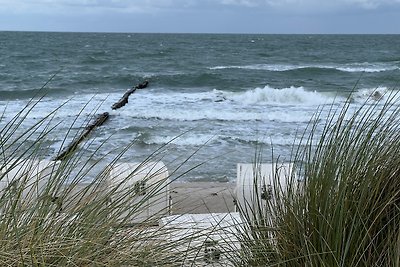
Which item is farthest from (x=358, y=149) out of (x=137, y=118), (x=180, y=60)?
(x=180, y=60)

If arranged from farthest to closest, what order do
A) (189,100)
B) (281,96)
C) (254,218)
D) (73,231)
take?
(281,96)
(189,100)
(254,218)
(73,231)

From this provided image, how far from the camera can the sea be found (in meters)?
11.5

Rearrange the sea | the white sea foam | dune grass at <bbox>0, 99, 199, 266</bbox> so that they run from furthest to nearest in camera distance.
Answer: the white sea foam, the sea, dune grass at <bbox>0, 99, 199, 266</bbox>

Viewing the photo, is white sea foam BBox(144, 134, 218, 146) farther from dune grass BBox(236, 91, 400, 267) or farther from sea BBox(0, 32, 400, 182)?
dune grass BBox(236, 91, 400, 267)

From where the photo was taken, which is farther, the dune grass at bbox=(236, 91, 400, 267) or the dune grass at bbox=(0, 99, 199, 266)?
the dune grass at bbox=(236, 91, 400, 267)

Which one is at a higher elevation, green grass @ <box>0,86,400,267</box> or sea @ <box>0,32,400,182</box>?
green grass @ <box>0,86,400,267</box>

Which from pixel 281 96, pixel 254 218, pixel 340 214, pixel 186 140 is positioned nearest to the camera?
pixel 340 214

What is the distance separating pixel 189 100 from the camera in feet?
76.4

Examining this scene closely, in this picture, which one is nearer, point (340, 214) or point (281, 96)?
point (340, 214)

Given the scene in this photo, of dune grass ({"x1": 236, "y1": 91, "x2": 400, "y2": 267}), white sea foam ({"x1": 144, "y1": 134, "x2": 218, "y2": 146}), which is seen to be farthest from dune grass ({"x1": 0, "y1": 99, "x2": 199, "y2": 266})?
white sea foam ({"x1": 144, "y1": 134, "x2": 218, "y2": 146})

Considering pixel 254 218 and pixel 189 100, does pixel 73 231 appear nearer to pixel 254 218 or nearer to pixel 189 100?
pixel 254 218

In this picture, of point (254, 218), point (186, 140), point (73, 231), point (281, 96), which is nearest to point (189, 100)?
point (281, 96)

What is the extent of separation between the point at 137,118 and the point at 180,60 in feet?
83.1

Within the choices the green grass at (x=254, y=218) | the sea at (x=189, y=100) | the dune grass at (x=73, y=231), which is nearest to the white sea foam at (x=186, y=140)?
the sea at (x=189, y=100)
